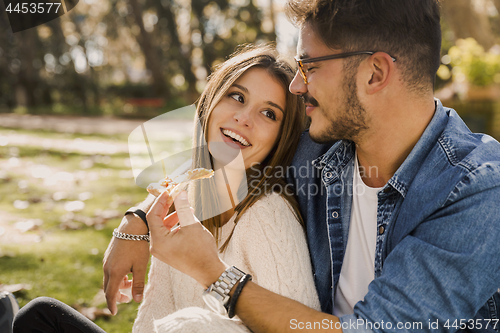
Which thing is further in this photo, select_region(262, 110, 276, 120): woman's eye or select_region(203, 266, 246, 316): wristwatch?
select_region(262, 110, 276, 120): woman's eye

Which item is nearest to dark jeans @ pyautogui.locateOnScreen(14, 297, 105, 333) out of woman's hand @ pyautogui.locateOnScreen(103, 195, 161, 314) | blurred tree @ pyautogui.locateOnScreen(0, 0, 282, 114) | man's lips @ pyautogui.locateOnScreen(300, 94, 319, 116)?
woman's hand @ pyautogui.locateOnScreen(103, 195, 161, 314)

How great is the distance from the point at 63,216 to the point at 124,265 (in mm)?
3090

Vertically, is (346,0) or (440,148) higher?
(346,0)

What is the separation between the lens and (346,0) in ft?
6.47

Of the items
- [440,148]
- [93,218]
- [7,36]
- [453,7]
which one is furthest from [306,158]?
[7,36]

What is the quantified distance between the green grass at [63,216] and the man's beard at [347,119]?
2041 mm

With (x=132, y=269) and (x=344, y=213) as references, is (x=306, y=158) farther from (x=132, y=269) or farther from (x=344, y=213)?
(x=132, y=269)

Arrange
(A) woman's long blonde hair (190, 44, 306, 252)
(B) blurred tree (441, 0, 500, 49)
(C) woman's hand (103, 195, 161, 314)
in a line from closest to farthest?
(C) woman's hand (103, 195, 161, 314), (A) woman's long blonde hair (190, 44, 306, 252), (B) blurred tree (441, 0, 500, 49)

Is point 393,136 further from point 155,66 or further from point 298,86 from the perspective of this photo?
point 155,66

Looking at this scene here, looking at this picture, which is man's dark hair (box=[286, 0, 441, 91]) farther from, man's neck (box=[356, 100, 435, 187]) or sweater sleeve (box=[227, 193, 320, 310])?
sweater sleeve (box=[227, 193, 320, 310])

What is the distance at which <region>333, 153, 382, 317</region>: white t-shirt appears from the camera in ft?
6.61

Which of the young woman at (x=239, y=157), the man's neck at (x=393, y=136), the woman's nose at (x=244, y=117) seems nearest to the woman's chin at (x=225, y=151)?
the young woman at (x=239, y=157)

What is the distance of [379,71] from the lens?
6.63 ft

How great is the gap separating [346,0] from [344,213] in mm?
1064
